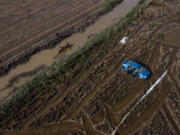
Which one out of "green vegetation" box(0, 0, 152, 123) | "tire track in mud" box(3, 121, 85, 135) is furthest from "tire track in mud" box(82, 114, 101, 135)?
"green vegetation" box(0, 0, 152, 123)

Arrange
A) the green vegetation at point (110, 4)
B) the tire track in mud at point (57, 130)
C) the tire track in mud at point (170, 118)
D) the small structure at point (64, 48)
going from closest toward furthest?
1. the tire track in mud at point (57, 130)
2. the tire track in mud at point (170, 118)
3. the small structure at point (64, 48)
4. the green vegetation at point (110, 4)

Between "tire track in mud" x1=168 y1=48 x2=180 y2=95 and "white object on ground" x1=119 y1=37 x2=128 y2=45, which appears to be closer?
"tire track in mud" x1=168 y1=48 x2=180 y2=95

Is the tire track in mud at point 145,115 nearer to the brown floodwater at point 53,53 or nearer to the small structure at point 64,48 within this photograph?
the brown floodwater at point 53,53

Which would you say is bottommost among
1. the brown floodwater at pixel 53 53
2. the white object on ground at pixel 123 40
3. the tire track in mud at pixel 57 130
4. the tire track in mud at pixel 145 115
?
the tire track in mud at pixel 145 115

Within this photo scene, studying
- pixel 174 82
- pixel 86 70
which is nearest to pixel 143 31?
pixel 174 82

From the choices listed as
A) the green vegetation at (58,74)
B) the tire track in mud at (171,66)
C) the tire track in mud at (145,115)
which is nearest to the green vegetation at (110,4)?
the green vegetation at (58,74)

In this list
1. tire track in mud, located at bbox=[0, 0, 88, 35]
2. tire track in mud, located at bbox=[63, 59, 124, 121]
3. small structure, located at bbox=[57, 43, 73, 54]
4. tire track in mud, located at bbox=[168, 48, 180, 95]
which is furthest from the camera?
tire track in mud, located at bbox=[0, 0, 88, 35]

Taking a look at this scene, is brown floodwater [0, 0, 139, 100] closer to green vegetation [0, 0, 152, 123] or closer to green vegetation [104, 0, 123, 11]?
green vegetation [104, 0, 123, 11]
